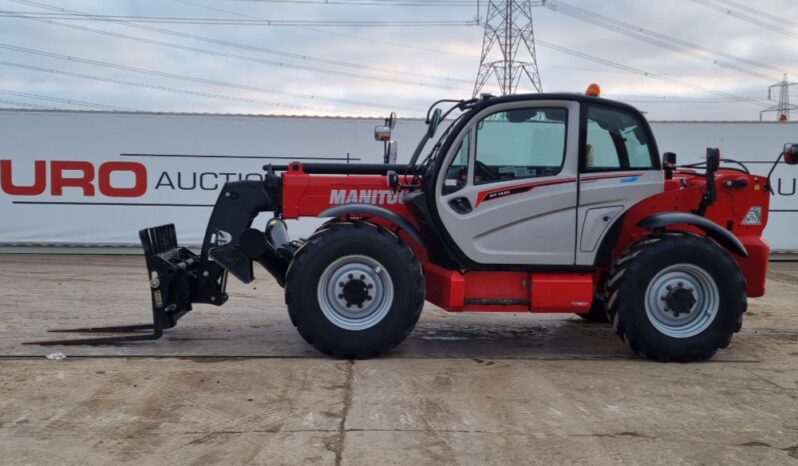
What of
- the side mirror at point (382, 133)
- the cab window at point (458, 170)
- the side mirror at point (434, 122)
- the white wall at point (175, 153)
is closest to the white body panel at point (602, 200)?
the cab window at point (458, 170)

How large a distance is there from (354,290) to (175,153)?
32.0ft

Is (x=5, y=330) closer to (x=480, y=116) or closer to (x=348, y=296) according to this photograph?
(x=348, y=296)

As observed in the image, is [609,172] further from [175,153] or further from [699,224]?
[175,153]

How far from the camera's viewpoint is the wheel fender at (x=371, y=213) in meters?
6.38

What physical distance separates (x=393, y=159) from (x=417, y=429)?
3.72 meters

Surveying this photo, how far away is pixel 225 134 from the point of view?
1489cm

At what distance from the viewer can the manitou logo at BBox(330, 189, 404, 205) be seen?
265 inches

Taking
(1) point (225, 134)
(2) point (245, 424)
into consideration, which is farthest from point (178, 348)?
(1) point (225, 134)

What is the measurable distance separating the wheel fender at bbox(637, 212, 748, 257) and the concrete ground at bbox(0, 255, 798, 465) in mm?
1017

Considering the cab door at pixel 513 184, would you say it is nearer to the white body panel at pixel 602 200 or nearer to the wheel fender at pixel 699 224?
the white body panel at pixel 602 200

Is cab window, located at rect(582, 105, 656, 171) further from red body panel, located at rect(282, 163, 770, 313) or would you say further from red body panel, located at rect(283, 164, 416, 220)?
red body panel, located at rect(283, 164, 416, 220)

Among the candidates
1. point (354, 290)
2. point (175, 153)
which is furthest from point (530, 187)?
point (175, 153)

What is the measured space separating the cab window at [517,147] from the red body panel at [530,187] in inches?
5.9

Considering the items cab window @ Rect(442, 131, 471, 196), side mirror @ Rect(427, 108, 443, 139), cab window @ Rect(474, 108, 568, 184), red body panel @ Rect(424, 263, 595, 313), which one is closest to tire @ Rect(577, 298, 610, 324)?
red body panel @ Rect(424, 263, 595, 313)
